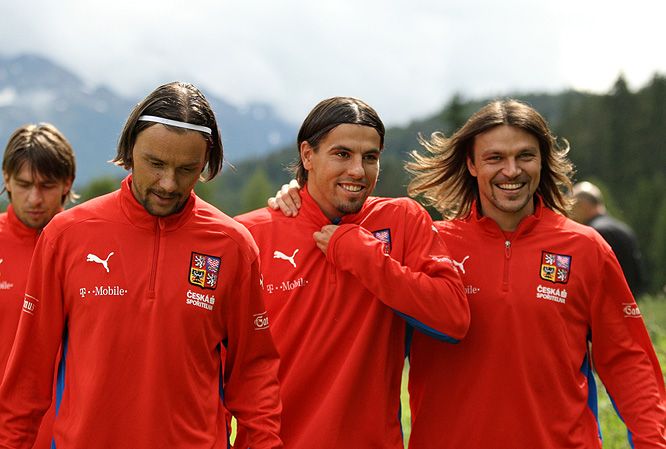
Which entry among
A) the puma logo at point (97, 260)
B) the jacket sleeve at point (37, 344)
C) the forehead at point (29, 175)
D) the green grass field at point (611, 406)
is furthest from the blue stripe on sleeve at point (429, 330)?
the green grass field at point (611, 406)

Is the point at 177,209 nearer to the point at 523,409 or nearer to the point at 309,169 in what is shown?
the point at 309,169

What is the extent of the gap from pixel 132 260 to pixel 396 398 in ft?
5.21

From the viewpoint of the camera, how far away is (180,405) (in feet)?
11.8

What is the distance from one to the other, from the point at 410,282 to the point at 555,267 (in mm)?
1021

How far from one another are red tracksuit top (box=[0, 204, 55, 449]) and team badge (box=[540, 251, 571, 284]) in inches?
124

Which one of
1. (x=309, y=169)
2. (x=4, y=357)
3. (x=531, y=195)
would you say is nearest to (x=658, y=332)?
(x=531, y=195)

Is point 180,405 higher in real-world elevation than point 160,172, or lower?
lower

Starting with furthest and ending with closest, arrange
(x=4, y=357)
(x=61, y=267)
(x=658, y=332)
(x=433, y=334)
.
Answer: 1. (x=658, y=332)
2. (x=4, y=357)
3. (x=433, y=334)
4. (x=61, y=267)

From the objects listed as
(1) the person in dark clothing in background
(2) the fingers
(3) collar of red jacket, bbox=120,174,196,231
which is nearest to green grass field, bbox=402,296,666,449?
(1) the person in dark clothing in background

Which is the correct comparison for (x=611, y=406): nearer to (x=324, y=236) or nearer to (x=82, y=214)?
(x=324, y=236)

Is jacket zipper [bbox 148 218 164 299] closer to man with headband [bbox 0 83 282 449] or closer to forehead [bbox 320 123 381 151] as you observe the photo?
man with headband [bbox 0 83 282 449]

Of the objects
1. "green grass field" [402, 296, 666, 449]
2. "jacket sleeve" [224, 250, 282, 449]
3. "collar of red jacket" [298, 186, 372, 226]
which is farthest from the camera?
"green grass field" [402, 296, 666, 449]

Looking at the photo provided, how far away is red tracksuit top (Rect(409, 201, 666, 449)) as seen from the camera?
429 centimetres

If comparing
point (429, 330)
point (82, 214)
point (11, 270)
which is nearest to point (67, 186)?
→ point (11, 270)
